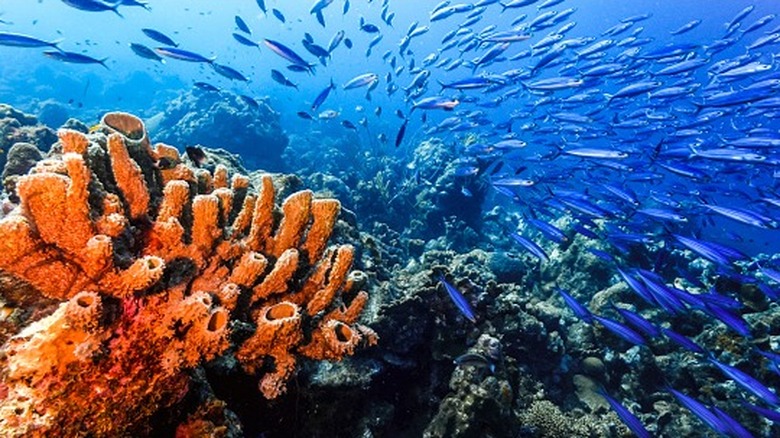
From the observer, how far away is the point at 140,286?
2.07 meters

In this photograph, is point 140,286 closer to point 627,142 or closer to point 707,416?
point 707,416

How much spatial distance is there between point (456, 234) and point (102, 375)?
35.8 ft

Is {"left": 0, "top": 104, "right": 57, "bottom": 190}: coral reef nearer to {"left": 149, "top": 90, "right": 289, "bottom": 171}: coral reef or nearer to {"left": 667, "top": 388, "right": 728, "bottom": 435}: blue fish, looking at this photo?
{"left": 149, "top": 90, "right": 289, "bottom": 171}: coral reef

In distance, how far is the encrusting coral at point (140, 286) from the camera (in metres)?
1.73

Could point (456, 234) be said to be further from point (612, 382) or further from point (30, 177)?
point (30, 177)

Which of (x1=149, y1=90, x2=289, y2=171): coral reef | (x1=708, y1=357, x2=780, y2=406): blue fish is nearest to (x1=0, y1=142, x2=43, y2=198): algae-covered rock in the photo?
(x1=708, y1=357, x2=780, y2=406): blue fish

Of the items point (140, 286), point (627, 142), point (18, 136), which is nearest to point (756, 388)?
point (140, 286)

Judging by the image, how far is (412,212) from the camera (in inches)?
570

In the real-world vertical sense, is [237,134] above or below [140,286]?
below

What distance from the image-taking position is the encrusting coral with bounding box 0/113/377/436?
5.69 feet

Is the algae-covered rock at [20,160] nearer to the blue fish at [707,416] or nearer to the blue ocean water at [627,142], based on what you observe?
the blue ocean water at [627,142]

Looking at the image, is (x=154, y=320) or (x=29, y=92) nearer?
(x=154, y=320)

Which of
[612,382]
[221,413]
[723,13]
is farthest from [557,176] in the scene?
[723,13]

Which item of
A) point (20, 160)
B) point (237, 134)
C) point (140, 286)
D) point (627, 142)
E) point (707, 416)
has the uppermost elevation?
point (627, 142)
